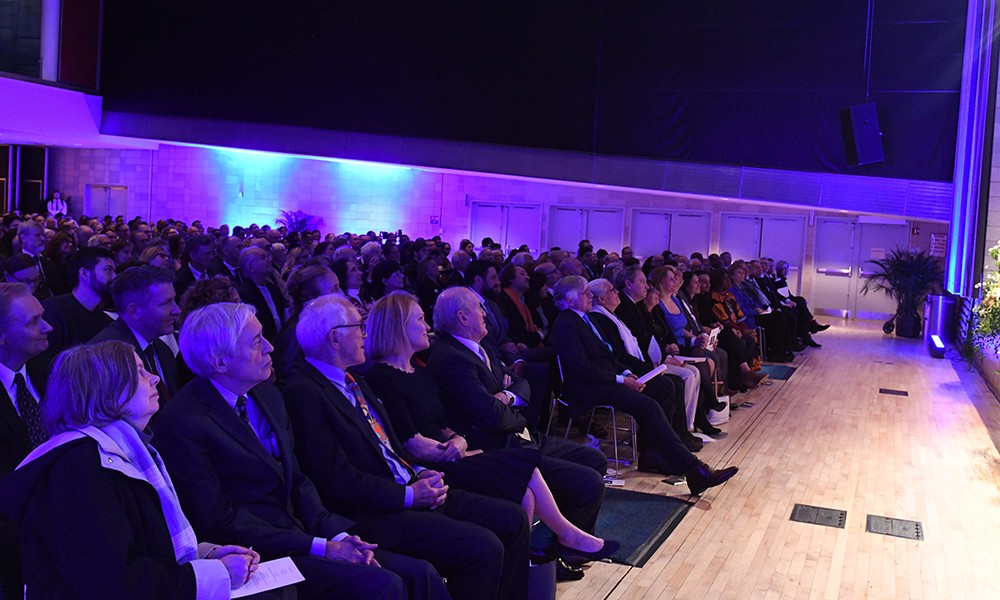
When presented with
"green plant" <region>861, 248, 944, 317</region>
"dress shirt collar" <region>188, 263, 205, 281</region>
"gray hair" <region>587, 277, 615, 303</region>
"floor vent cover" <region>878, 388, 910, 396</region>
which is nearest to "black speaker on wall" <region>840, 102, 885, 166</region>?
"green plant" <region>861, 248, 944, 317</region>

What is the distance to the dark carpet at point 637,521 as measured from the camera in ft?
14.8

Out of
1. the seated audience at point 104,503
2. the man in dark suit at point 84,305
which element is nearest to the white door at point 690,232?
the man in dark suit at point 84,305

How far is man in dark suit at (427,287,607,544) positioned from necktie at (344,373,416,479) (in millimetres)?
778

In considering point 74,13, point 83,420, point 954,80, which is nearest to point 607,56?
point 954,80

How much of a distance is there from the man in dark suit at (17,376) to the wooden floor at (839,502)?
7.26ft

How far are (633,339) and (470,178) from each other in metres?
14.5

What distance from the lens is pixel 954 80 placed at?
1315cm

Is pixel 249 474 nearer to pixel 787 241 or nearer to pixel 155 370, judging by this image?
pixel 155 370

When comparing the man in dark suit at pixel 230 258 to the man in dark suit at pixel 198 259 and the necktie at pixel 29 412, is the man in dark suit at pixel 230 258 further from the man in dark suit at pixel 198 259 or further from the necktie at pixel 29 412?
the necktie at pixel 29 412

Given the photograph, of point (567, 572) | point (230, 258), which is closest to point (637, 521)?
point (567, 572)

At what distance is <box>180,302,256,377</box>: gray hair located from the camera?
2693mm

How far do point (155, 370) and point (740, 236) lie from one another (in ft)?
53.7

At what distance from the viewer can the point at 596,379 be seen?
18.7ft

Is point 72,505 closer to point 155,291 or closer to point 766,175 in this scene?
point 155,291
